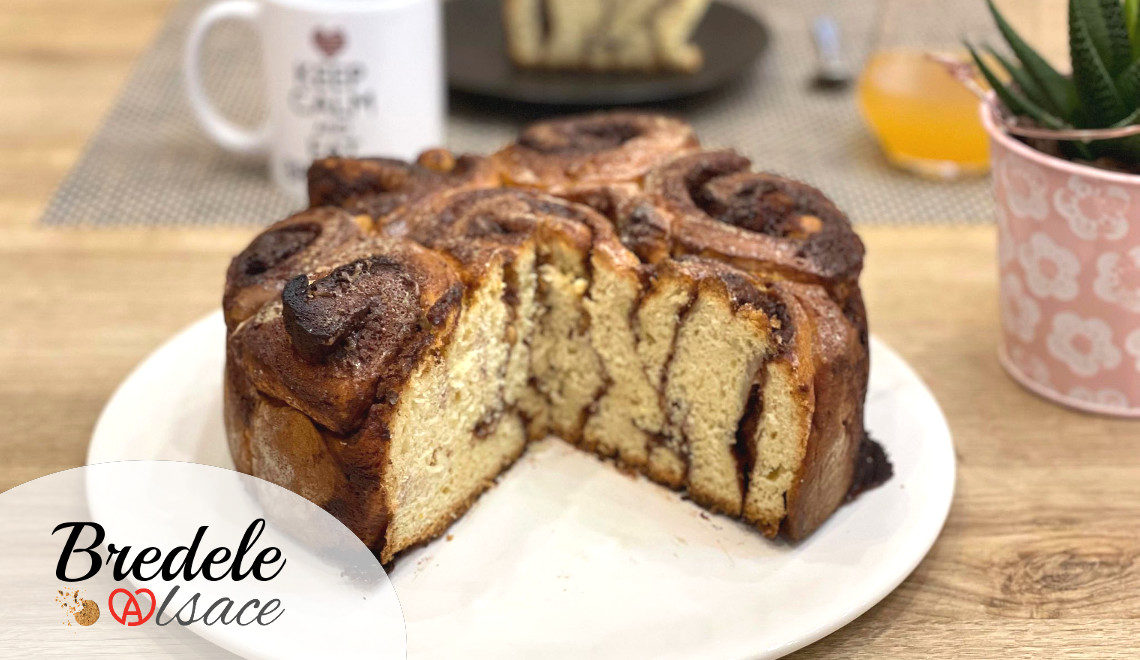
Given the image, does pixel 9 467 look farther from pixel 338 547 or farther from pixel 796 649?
pixel 796 649

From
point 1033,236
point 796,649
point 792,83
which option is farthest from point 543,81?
point 796,649

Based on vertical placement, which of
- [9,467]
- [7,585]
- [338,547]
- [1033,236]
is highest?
[1033,236]

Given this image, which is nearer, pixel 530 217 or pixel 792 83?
pixel 530 217

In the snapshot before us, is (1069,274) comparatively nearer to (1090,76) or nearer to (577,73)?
(1090,76)

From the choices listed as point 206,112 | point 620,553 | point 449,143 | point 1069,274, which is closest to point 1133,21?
point 1069,274

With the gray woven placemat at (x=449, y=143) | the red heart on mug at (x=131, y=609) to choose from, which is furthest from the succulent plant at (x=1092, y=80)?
the red heart on mug at (x=131, y=609)

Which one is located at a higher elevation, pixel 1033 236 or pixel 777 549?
pixel 1033 236

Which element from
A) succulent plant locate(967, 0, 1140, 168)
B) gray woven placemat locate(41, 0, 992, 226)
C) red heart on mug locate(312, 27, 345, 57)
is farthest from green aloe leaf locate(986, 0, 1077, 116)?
red heart on mug locate(312, 27, 345, 57)

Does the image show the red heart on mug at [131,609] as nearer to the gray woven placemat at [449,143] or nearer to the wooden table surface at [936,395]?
the wooden table surface at [936,395]
